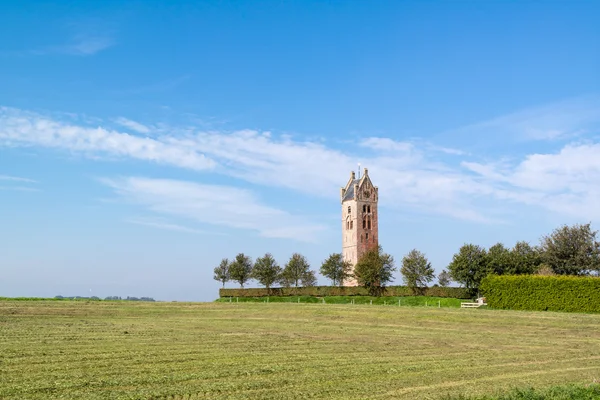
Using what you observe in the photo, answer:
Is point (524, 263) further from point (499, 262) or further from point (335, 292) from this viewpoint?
point (335, 292)

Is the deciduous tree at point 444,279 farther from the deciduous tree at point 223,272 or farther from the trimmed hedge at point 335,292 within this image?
the deciduous tree at point 223,272

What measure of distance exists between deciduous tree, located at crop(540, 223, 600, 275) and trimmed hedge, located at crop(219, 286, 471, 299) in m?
13.1

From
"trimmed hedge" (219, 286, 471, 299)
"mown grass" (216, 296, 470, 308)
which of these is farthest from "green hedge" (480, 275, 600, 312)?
"trimmed hedge" (219, 286, 471, 299)

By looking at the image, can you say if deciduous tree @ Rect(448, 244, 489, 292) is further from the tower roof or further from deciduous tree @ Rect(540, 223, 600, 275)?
the tower roof

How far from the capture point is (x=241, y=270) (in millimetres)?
108312

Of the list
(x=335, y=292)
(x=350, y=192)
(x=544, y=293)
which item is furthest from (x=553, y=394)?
(x=350, y=192)

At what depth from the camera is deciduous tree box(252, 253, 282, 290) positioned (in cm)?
10569

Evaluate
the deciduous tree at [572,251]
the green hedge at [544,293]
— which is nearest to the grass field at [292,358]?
the green hedge at [544,293]

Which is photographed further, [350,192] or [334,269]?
[350,192]

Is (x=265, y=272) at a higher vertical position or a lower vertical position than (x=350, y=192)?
lower

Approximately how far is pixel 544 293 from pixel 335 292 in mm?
43116

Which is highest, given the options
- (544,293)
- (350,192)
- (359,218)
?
(350,192)

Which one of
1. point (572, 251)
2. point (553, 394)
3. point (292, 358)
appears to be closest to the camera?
point (553, 394)

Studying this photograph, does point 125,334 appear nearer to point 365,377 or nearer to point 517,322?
point 365,377
